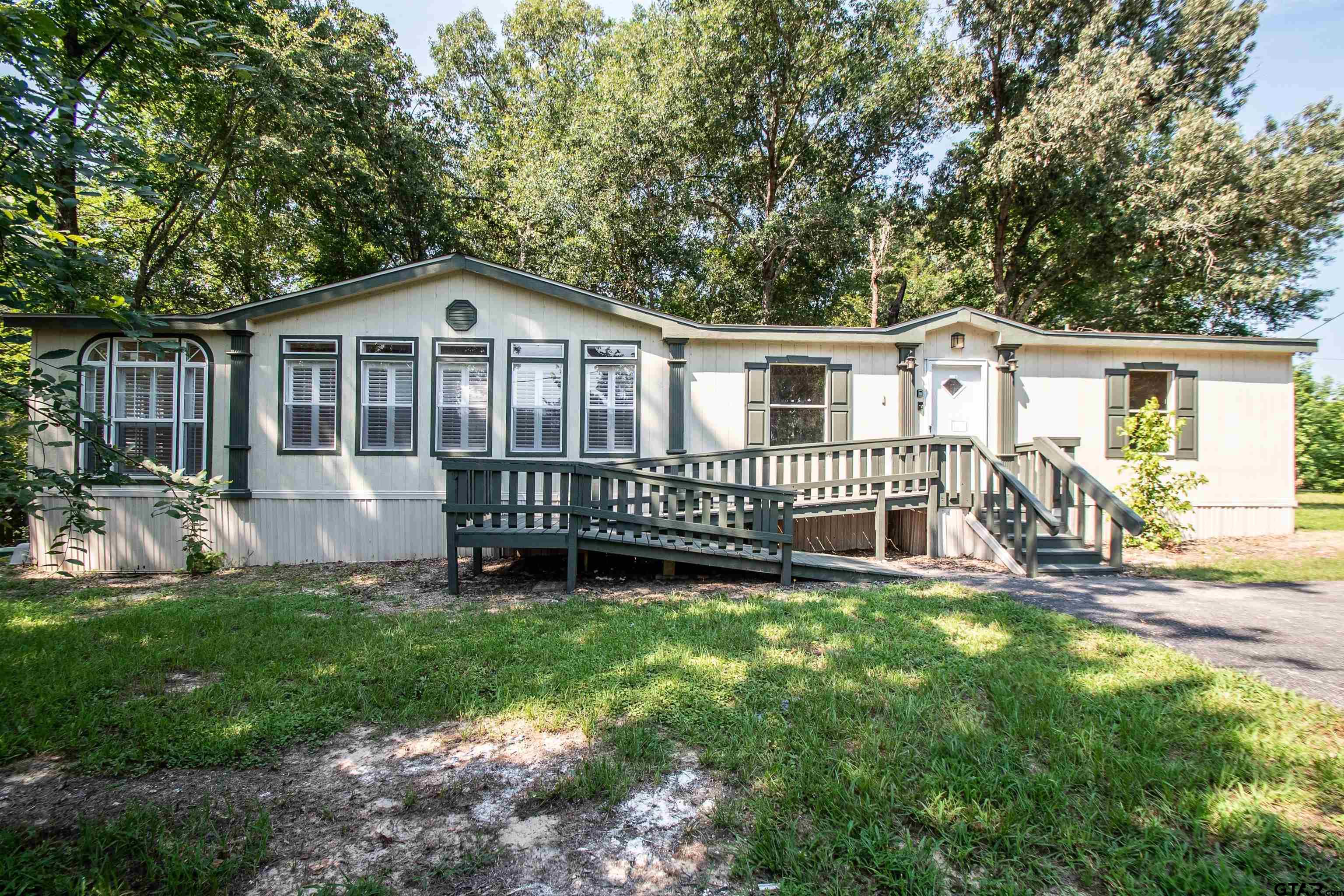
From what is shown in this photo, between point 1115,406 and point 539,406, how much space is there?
A: 892 centimetres

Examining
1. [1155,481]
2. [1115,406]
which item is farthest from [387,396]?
[1155,481]

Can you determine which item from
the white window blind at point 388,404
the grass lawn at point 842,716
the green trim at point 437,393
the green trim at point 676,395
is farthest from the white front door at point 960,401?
the white window blind at point 388,404

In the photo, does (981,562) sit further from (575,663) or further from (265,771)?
(265,771)

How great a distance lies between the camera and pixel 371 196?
1523cm

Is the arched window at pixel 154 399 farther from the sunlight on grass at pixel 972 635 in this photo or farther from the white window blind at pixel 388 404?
the sunlight on grass at pixel 972 635

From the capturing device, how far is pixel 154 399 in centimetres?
799

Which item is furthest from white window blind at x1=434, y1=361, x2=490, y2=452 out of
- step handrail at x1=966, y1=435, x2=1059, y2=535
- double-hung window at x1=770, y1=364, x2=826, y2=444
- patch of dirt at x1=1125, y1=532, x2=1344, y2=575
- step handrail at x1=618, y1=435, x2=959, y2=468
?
patch of dirt at x1=1125, y1=532, x2=1344, y2=575

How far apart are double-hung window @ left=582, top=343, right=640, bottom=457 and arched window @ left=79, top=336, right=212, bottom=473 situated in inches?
200

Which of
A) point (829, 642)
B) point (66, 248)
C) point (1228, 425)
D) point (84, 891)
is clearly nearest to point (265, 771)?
point (84, 891)

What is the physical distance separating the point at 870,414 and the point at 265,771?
8.19 meters

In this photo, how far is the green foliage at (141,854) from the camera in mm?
1895

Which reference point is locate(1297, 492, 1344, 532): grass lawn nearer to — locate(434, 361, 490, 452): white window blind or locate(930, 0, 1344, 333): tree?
locate(930, 0, 1344, 333): tree

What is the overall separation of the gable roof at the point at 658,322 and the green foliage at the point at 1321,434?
9.54 metres

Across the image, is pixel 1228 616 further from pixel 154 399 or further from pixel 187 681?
pixel 154 399
